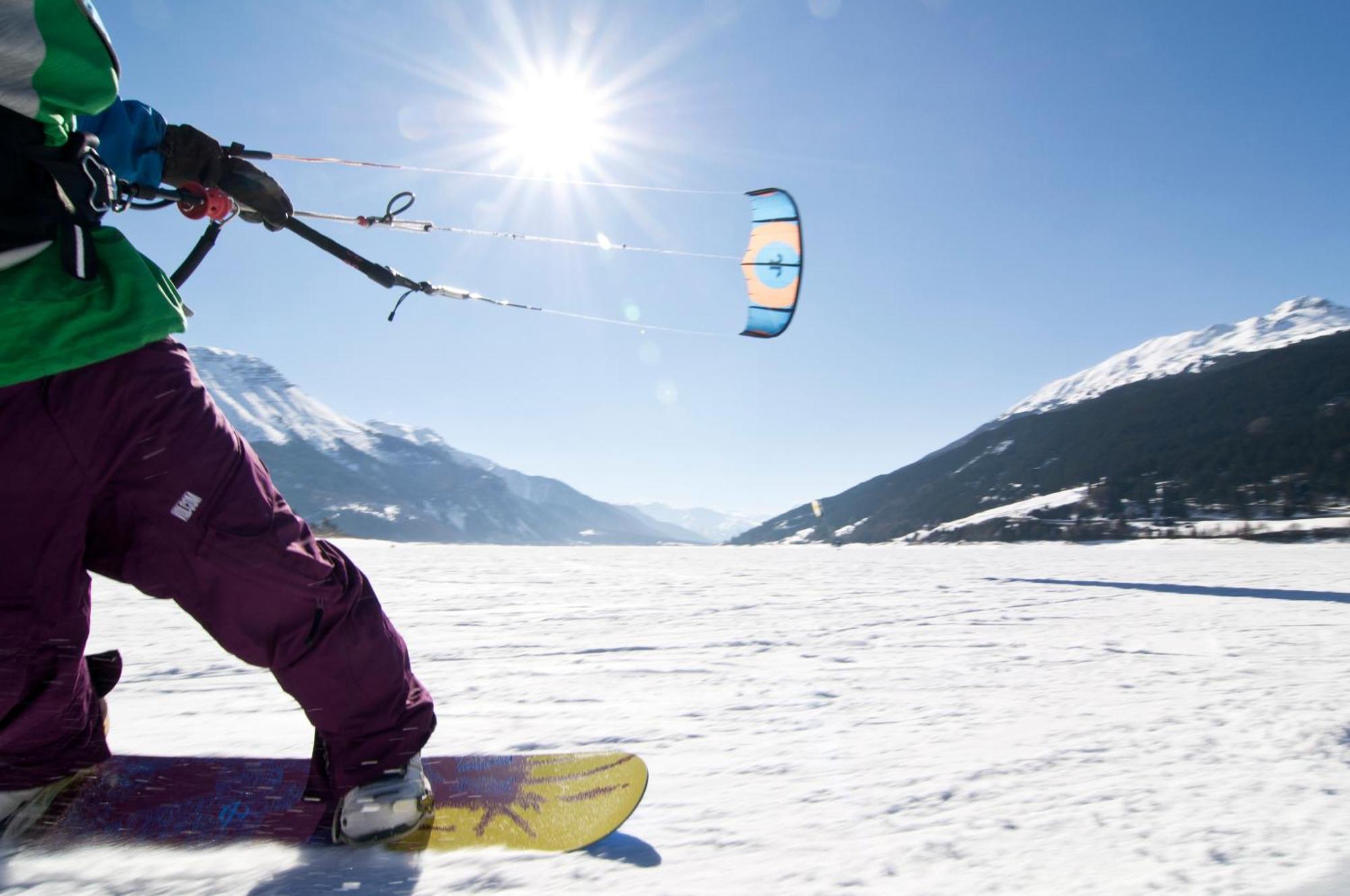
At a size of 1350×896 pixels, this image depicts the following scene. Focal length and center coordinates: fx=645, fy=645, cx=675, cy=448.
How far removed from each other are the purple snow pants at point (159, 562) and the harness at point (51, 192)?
23 centimetres

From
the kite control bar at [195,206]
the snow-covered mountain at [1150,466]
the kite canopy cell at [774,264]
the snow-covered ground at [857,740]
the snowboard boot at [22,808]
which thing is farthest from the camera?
the snow-covered mountain at [1150,466]

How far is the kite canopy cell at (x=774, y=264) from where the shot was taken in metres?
9.33

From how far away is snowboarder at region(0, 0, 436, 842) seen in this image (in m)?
1.22

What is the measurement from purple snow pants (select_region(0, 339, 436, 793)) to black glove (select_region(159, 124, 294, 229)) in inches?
34.1

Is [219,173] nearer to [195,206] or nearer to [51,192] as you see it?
[195,206]

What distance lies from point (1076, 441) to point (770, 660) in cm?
14630

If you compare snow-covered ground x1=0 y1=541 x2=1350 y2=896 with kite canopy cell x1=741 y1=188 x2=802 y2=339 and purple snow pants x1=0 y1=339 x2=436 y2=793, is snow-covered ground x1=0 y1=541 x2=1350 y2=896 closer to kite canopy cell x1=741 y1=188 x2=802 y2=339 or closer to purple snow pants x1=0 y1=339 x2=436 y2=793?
purple snow pants x1=0 y1=339 x2=436 y2=793

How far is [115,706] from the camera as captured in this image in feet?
7.63

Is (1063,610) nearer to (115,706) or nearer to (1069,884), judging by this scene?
(1069,884)

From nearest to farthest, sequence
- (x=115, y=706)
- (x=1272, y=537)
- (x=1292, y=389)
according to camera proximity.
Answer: (x=115, y=706), (x=1272, y=537), (x=1292, y=389)

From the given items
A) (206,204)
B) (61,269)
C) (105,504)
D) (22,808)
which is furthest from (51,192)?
(22,808)

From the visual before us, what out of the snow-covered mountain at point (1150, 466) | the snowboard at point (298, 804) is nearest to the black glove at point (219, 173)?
the snowboard at point (298, 804)

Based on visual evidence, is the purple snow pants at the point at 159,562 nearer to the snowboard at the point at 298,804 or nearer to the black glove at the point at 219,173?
the snowboard at the point at 298,804

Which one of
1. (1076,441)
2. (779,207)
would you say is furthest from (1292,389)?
(779,207)
